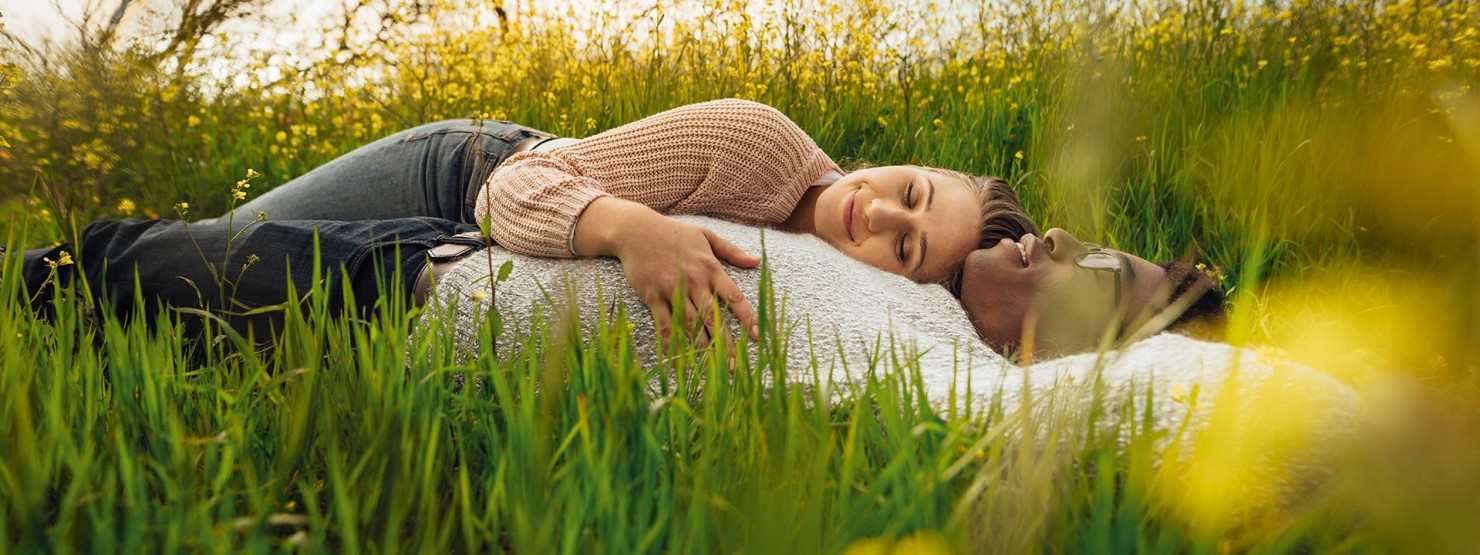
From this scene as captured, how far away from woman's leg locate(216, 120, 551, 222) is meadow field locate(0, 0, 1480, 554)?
2.35 feet

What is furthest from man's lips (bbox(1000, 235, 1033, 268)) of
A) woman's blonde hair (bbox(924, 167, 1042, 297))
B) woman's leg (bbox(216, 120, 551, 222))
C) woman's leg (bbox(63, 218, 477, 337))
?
woman's leg (bbox(216, 120, 551, 222))

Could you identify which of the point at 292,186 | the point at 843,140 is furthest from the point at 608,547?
the point at 843,140

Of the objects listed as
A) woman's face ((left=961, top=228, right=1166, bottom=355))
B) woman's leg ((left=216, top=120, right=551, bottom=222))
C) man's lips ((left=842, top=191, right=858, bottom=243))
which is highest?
woman's leg ((left=216, top=120, right=551, bottom=222))

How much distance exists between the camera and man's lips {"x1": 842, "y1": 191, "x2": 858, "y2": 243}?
2.36 m

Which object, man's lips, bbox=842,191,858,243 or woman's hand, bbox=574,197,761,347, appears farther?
man's lips, bbox=842,191,858,243

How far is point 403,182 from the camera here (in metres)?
2.91

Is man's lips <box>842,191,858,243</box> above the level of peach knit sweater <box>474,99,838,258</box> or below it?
below

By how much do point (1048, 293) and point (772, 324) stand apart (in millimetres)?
959

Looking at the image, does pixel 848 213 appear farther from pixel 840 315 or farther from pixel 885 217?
pixel 840 315

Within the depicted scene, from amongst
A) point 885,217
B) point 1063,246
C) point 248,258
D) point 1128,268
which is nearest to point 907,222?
point 885,217

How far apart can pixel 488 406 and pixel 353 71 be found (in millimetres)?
4279

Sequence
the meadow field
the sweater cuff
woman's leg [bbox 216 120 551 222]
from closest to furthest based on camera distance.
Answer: the meadow field, the sweater cuff, woman's leg [bbox 216 120 551 222]

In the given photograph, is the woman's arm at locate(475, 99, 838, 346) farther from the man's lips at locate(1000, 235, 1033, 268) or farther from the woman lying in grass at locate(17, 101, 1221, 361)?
the man's lips at locate(1000, 235, 1033, 268)

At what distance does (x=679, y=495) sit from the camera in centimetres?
110
